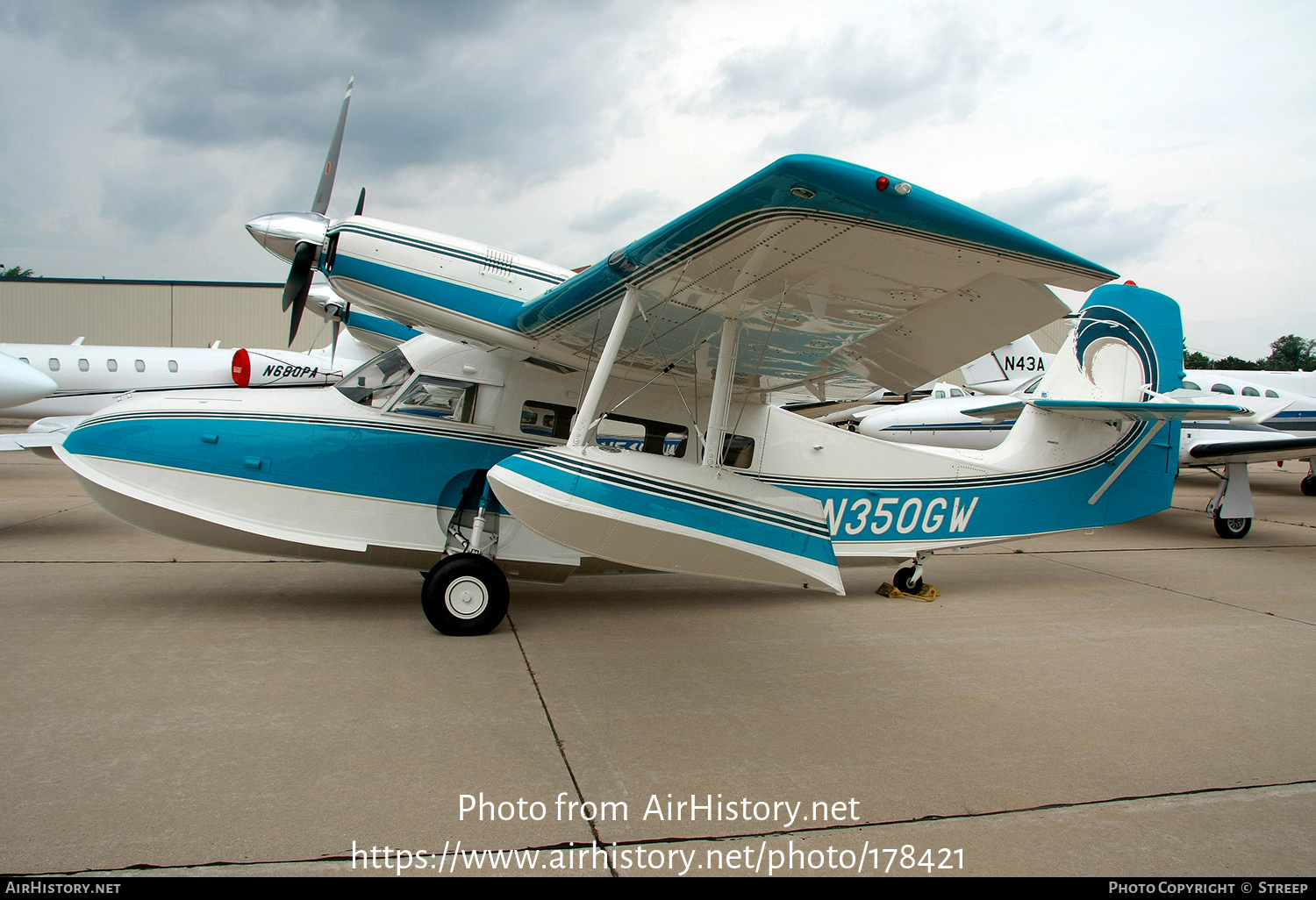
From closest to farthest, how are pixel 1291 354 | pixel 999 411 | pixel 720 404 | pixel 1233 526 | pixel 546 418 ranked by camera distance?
1. pixel 720 404
2. pixel 546 418
3. pixel 1233 526
4. pixel 999 411
5. pixel 1291 354

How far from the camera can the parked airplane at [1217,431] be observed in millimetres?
10938

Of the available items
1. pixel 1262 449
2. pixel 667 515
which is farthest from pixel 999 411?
pixel 667 515

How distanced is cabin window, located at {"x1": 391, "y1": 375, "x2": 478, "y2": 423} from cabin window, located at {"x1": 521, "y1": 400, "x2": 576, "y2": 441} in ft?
1.34

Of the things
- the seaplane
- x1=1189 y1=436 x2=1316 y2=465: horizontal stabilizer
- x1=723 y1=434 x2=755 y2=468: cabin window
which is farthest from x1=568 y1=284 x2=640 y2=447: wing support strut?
x1=1189 y1=436 x2=1316 y2=465: horizontal stabilizer

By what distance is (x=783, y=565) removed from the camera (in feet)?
14.4

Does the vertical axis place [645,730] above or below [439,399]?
below

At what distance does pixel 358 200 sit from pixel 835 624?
4.94 metres

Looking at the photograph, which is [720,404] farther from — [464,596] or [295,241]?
[295,241]

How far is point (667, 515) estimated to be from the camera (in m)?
4.21

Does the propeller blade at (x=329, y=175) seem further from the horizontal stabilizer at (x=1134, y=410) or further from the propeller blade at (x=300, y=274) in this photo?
the horizontal stabilizer at (x=1134, y=410)

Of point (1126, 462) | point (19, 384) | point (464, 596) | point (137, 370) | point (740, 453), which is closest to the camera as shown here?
point (464, 596)

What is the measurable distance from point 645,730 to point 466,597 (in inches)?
72.8

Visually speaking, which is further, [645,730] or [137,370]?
[137,370]

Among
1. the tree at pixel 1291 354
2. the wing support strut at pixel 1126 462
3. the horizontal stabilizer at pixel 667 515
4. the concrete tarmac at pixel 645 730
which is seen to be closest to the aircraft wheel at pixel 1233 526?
the concrete tarmac at pixel 645 730
